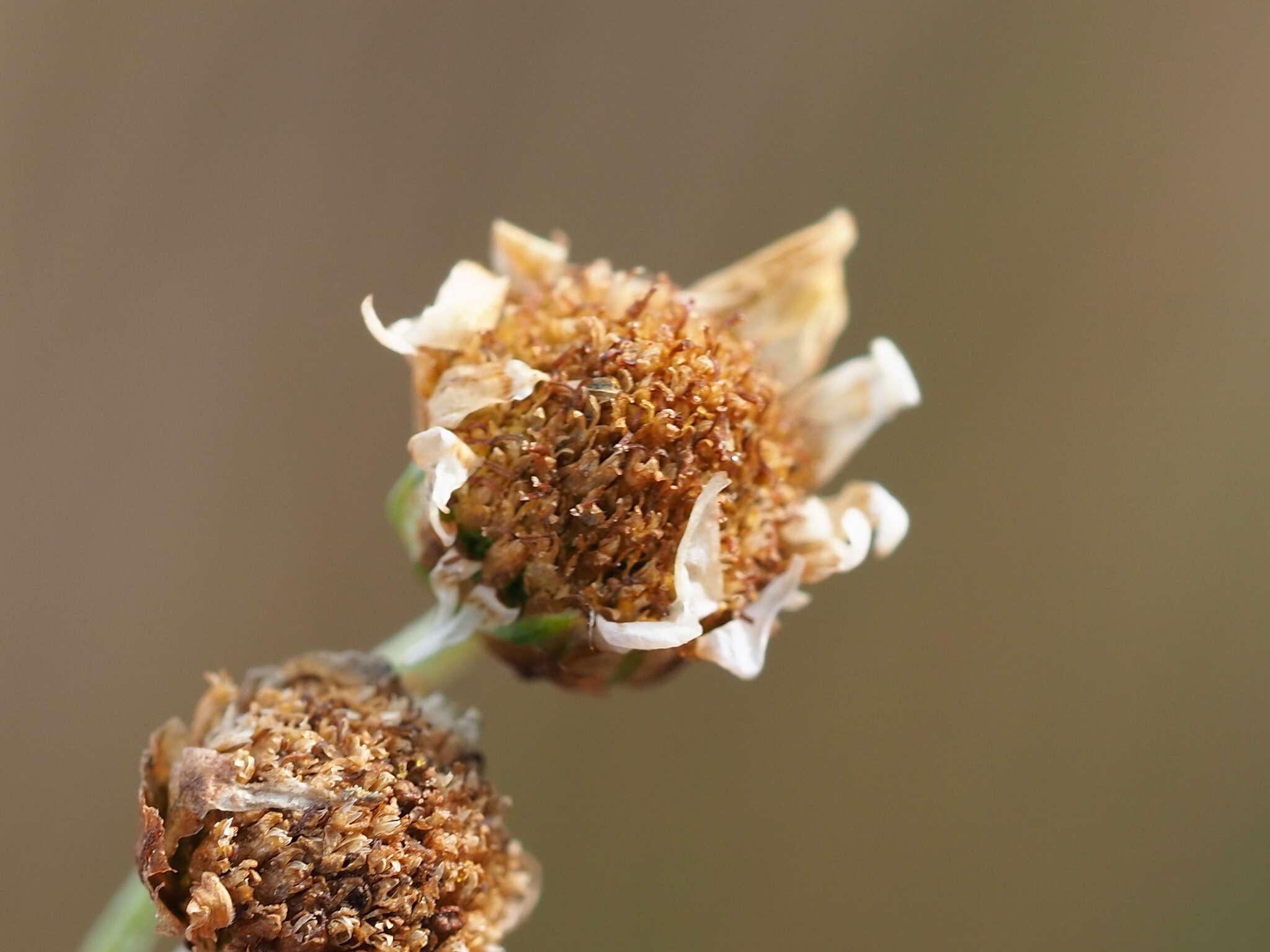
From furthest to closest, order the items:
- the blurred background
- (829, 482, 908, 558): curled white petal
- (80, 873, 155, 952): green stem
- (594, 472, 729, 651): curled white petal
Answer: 1. the blurred background
2. (829, 482, 908, 558): curled white petal
3. (80, 873, 155, 952): green stem
4. (594, 472, 729, 651): curled white petal

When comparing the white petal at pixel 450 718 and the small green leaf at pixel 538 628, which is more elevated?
the small green leaf at pixel 538 628

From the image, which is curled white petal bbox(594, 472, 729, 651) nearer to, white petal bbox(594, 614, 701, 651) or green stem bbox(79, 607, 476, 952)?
white petal bbox(594, 614, 701, 651)

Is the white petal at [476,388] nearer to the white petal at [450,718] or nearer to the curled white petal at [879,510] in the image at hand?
the white petal at [450,718]

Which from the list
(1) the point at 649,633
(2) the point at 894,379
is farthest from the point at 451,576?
(2) the point at 894,379

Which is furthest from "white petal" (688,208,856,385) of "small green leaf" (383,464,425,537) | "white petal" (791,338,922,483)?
"small green leaf" (383,464,425,537)

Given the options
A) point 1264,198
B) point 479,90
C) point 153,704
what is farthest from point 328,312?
point 1264,198

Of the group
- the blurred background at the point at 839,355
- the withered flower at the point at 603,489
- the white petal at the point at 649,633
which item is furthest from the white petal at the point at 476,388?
the blurred background at the point at 839,355

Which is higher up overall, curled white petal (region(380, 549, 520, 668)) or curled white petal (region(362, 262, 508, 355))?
curled white petal (region(362, 262, 508, 355))
